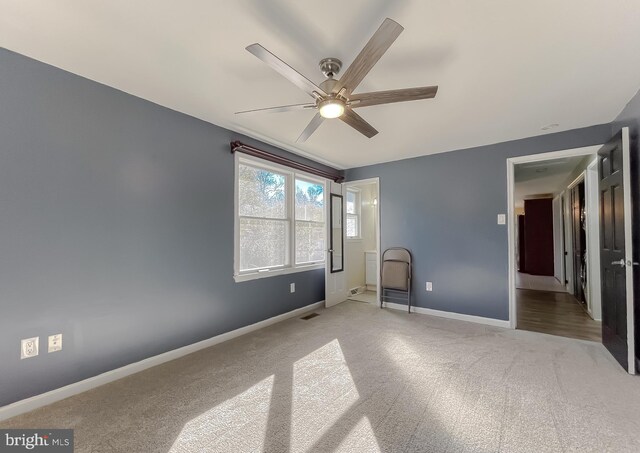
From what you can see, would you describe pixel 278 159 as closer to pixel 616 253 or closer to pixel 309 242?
pixel 309 242

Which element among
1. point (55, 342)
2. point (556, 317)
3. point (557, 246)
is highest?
point (557, 246)

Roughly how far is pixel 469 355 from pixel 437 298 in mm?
1431

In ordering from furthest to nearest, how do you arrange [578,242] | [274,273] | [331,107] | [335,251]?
[578,242]
[335,251]
[274,273]
[331,107]

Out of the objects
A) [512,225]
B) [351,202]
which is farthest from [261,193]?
[512,225]

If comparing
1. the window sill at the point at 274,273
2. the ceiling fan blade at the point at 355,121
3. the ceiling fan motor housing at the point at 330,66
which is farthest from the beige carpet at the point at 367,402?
the ceiling fan motor housing at the point at 330,66

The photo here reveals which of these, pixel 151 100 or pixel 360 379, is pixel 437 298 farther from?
pixel 151 100

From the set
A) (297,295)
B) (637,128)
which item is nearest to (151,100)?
(297,295)

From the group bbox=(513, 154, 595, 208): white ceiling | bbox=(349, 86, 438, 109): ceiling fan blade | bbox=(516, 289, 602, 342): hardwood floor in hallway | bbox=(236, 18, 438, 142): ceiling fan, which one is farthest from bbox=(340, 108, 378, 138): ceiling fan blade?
bbox=(516, 289, 602, 342): hardwood floor in hallway

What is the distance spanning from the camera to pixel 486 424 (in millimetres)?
1713

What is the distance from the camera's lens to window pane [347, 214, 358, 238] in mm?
5824

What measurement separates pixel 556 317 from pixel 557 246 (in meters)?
4.42

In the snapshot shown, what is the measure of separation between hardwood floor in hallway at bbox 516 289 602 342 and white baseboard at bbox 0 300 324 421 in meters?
3.64

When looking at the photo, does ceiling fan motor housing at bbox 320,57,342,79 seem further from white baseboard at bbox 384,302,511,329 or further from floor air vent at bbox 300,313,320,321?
white baseboard at bbox 384,302,511,329

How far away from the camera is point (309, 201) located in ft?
14.5
